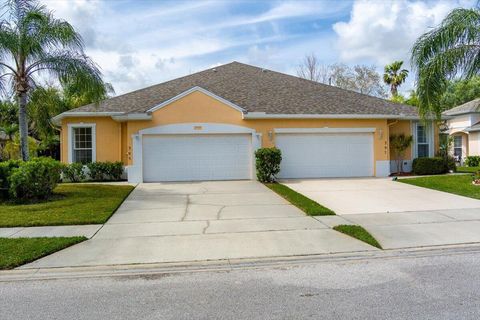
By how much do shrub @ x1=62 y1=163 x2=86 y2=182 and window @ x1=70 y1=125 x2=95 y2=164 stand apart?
80 cm

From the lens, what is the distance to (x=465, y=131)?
1246 inches

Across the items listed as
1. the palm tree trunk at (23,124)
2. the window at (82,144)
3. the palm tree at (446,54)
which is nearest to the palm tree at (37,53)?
the palm tree trunk at (23,124)

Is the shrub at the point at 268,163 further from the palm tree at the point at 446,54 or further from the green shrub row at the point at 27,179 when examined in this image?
the green shrub row at the point at 27,179

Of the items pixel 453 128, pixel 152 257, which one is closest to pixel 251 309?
pixel 152 257

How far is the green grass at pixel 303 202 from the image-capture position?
1006 centimetres

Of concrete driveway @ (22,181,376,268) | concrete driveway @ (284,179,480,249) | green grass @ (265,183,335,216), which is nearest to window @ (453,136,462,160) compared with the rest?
concrete driveway @ (284,179,480,249)

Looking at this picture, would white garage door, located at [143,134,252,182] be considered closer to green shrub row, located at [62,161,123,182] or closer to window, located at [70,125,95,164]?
green shrub row, located at [62,161,123,182]

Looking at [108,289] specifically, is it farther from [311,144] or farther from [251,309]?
[311,144]

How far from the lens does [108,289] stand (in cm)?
521

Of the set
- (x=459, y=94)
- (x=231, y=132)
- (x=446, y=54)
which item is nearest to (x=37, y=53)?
(x=231, y=132)

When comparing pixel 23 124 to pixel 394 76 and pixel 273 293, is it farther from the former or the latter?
pixel 394 76

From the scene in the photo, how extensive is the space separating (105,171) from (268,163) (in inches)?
305

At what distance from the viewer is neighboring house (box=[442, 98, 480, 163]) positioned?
101 ft

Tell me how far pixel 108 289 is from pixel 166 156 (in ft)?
41.3
